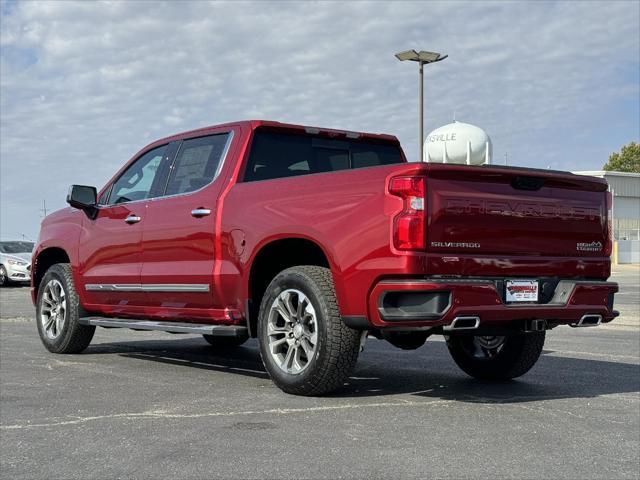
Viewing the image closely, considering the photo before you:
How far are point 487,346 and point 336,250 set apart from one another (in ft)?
6.93

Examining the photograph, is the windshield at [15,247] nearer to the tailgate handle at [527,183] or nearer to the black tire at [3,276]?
the black tire at [3,276]

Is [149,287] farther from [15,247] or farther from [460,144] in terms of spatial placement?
[460,144]

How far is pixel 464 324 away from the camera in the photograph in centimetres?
567

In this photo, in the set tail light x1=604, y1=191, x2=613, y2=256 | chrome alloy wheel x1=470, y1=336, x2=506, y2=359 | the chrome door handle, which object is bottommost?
chrome alloy wheel x1=470, y1=336, x2=506, y2=359

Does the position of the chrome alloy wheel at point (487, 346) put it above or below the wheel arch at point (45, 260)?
below

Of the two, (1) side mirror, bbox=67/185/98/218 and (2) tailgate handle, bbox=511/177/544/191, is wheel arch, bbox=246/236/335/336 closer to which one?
(2) tailgate handle, bbox=511/177/544/191

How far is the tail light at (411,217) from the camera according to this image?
18.2 feet

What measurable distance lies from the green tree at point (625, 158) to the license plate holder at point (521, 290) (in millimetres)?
65725

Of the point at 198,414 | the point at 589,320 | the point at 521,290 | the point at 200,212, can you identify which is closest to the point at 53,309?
the point at 200,212

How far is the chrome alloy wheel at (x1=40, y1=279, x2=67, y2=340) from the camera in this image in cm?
907

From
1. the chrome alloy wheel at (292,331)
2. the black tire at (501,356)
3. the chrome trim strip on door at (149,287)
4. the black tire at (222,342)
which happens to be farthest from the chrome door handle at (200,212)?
the black tire at (222,342)

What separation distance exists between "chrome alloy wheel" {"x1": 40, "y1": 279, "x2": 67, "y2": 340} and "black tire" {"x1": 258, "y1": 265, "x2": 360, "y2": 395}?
3564mm

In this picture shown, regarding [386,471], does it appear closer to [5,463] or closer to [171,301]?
[5,463]

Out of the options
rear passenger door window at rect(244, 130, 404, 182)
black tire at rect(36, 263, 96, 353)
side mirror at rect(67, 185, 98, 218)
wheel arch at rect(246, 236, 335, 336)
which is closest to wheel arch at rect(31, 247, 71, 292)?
black tire at rect(36, 263, 96, 353)
